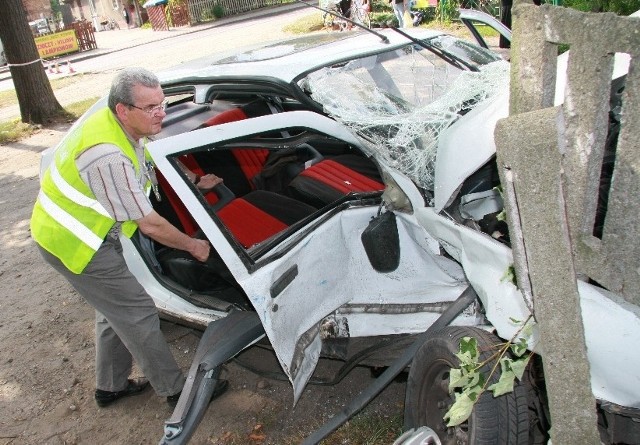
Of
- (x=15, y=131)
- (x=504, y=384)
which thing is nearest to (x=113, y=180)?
(x=504, y=384)

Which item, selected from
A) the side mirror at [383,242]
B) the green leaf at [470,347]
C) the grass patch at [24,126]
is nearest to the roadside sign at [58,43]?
the grass patch at [24,126]

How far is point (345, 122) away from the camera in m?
2.60

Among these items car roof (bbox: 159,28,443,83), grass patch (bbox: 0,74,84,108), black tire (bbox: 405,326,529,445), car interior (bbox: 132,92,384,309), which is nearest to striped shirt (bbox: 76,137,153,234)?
car interior (bbox: 132,92,384,309)

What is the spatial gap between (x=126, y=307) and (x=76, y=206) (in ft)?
1.83

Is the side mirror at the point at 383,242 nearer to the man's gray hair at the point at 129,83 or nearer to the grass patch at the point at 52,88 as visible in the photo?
the man's gray hair at the point at 129,83

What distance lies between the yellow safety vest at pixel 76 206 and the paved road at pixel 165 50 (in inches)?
Answer: 356

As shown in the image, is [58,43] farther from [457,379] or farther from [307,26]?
[457,379]

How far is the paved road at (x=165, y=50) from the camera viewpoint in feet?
42.3

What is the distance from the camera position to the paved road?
1289 centimetres

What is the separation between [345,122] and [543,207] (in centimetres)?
130

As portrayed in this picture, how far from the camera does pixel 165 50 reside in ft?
59.1

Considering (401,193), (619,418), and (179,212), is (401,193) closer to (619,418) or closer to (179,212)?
(619,418)

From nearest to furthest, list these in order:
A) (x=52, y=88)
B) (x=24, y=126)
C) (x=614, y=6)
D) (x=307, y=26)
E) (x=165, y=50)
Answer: (x=614, y=6), (x=24, y=126), (x=52, y=88), (x=307, y=26), (x=165, y=50)

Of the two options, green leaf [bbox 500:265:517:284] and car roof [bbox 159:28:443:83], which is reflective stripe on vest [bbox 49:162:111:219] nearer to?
car roof [bbox 159:28:443:83]
